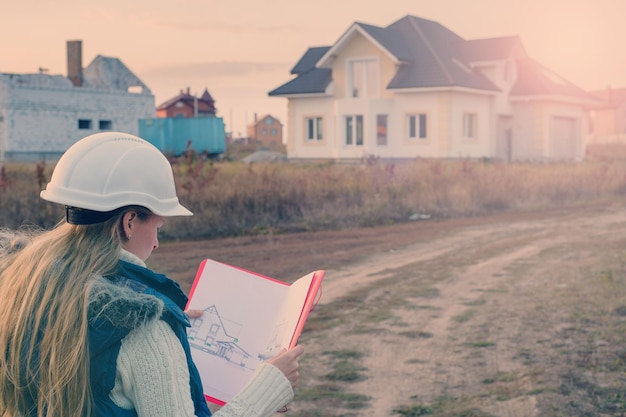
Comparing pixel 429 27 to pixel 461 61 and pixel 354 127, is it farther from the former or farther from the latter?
pixel 354 127

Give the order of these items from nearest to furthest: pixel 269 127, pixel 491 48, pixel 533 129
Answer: pixel 491 48
pixel 533 129
pixel 269 127

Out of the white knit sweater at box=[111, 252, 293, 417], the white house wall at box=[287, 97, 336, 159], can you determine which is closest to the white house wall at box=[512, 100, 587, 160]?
the white house wall at box=[287, 97, 336, 159]

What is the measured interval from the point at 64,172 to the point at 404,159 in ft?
109

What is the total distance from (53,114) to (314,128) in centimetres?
1253

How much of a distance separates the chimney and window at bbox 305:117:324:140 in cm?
1293

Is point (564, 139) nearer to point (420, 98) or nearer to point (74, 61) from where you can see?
point (420, 98)

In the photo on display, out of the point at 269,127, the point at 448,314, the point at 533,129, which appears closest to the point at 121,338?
the point at 448,314

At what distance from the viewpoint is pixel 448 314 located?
28.4ft

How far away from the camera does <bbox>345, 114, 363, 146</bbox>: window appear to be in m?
35.8

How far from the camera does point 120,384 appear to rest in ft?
6.31

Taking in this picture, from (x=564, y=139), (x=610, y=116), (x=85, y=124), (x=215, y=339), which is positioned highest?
(x=610, y=116)

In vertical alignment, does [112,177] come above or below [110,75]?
below

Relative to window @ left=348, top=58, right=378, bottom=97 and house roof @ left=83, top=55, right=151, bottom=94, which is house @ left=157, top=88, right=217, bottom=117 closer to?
house roof @ left=83, top=55, right=151, bottom=94

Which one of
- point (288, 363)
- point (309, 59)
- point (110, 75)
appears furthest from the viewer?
point (110, 75)
